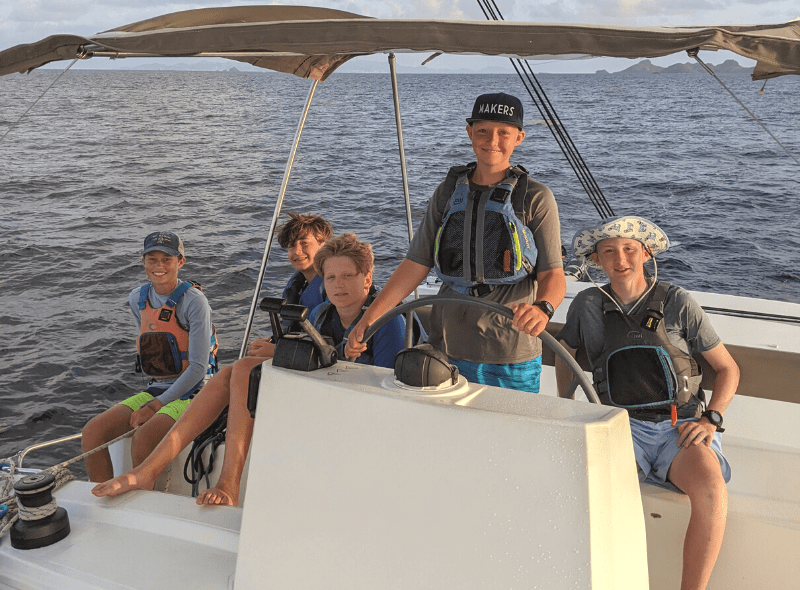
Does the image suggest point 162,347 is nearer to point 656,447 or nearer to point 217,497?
point 217,497

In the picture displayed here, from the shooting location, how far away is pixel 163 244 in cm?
289

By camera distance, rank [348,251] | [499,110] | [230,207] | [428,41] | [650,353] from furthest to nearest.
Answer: [230,207] → [348,251] → [650,353] → [499,110] → [428,41]

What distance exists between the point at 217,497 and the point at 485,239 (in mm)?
1011

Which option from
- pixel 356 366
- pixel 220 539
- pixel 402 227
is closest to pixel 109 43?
pixel 356 366

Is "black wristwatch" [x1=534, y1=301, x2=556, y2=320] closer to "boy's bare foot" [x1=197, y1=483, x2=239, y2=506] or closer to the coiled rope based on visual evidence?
"boy's bare foot" [x1=197, y1=483, x2=239, y2=506]

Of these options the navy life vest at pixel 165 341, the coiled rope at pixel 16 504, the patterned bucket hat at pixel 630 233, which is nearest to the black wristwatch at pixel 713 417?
the patterned bucket hat at pixel 630 233

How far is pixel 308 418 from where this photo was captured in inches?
53.6

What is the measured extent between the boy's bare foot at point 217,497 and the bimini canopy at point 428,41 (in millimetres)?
1190

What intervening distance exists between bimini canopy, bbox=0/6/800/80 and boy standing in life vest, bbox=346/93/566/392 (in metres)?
0.24

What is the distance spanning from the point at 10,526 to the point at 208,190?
1563 centimetres

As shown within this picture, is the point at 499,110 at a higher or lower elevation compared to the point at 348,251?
higher

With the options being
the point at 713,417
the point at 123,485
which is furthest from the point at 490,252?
the point at 123,485

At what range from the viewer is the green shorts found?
2.59 m

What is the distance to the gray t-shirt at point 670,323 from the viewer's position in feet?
6.79
